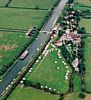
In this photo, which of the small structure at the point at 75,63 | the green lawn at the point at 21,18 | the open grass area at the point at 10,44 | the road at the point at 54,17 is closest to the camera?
the small structure at the point at 75,63

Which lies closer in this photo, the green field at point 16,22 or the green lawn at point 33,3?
the green field at point 16,22

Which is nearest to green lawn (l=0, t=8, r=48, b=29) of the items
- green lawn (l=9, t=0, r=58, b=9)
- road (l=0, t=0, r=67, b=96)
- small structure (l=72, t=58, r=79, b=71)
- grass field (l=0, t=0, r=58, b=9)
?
road (l=0, t=0, r=67, b=96)

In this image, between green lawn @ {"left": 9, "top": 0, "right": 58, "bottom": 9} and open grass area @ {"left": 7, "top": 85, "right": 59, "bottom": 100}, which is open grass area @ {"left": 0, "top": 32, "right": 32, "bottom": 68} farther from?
green lawn @ {"left": 9, "top": 0, "right": 58, "bottom": 9}

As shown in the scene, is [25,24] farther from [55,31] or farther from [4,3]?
[4,3]

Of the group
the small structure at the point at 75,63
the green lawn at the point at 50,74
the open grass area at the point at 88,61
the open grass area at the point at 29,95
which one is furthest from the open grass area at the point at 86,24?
the open grass area at the point at 29,95

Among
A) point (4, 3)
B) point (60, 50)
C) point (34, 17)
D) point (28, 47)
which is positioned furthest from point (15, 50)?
point (4, 3)

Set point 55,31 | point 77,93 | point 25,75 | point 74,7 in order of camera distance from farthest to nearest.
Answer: point 74,7
point 55,31
point 25,75
point 77,93

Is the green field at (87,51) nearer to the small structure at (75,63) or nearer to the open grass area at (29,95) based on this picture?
the small structure at (75,63)
